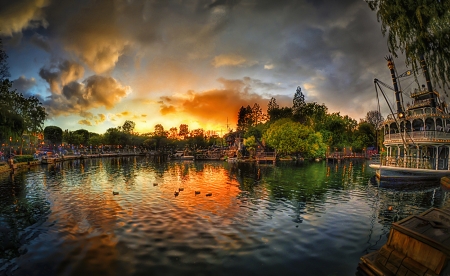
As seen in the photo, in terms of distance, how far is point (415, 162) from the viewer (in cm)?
3381

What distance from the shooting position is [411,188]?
100 feet

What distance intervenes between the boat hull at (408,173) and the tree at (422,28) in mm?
27759

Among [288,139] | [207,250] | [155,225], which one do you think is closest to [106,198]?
[155,225]

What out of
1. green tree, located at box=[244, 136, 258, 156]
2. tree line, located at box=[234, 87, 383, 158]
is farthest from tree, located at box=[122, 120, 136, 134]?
green tree, located at box=[244, 136, 258, 156]

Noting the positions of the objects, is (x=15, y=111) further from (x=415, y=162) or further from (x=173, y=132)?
(x=173, y=132)

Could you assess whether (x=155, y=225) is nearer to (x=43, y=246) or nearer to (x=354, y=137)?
(x=43, y=246)

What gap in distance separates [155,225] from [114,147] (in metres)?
144

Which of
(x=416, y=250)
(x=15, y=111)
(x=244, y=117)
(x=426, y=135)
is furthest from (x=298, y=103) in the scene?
(x=416, y=250)

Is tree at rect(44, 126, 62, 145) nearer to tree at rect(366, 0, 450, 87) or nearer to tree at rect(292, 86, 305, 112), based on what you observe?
tree at rect(292, 86, 305, 112)

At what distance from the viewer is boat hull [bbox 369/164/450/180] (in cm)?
3247

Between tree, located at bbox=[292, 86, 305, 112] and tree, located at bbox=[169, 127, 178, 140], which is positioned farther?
tree, located at bbox=[169, 127, 178, 140]

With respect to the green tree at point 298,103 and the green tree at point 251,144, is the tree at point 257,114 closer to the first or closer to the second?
the green tree at point 298,103

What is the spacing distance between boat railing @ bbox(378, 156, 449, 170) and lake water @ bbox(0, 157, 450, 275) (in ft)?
22.2

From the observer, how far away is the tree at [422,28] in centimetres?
976
